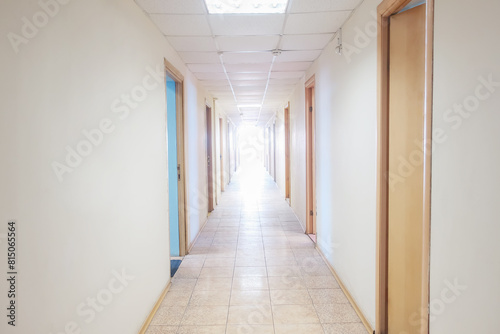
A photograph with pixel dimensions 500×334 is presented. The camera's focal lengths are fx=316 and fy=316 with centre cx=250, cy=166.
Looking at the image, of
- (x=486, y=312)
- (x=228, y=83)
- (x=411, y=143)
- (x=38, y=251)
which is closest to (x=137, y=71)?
(x=38, y=251)

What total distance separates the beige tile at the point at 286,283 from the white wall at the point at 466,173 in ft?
6.34

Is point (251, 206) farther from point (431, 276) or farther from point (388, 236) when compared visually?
point (431, 276)

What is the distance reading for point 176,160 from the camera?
14.1ft

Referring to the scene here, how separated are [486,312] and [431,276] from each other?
386 mm

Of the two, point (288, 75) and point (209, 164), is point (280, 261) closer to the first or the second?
point (288, 75)

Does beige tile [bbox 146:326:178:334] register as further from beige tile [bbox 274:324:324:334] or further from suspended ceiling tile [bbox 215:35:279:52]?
suspended ceiling tile [bbox 215:35:279:52]

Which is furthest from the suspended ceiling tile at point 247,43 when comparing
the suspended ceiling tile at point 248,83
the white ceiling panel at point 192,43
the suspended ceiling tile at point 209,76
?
the suspended ceiling tile at point 248,83

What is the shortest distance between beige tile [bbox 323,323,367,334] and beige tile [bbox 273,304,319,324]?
0.14 meters

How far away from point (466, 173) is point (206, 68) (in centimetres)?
410

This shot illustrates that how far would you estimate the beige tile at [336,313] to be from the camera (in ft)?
8.96

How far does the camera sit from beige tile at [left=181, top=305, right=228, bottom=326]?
2.73 meters

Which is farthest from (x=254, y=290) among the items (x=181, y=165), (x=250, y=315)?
(x=181, y=165)

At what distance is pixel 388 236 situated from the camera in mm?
2377

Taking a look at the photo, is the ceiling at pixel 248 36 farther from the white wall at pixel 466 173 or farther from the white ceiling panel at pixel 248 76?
the white wall at pixel 466 173
